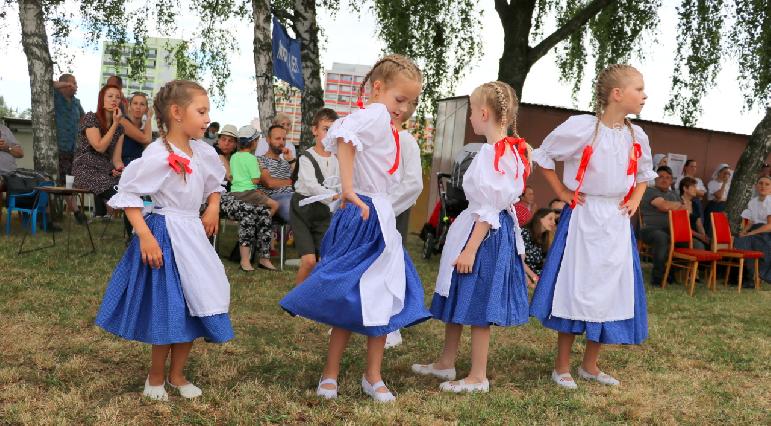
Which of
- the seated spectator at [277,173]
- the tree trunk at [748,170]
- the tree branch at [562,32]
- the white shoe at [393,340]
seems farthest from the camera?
the tree branch at [562,32]

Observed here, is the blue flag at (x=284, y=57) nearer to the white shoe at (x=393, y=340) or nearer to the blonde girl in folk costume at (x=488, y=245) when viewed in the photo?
the white shoe at (x=393, y=340)

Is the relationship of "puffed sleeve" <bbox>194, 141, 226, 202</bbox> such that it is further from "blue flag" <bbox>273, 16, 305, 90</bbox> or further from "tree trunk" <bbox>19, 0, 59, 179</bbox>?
"tree trunk" <bbox>19, 0, 59, 179</bbox>

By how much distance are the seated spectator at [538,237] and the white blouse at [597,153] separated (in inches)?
142

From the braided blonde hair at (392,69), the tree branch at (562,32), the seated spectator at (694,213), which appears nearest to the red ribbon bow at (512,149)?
the braided blonde hair at (392,69)

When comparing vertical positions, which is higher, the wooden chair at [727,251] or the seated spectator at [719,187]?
the seated spectator at [719,187]

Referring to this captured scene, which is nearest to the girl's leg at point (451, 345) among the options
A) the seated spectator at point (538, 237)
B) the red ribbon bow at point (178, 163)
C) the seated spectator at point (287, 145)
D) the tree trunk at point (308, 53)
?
the red ribbon bow at point (178, 163)

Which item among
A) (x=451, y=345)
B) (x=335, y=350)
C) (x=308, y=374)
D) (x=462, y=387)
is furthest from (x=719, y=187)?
(x=335, y=350)

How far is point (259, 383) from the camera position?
3506 mm

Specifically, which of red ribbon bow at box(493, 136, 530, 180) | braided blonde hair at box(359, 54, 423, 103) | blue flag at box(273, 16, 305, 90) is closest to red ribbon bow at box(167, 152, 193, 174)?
braided blonde hair at box(359, 54, 423, 103)

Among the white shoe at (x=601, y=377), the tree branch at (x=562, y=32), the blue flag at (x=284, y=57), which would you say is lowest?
the white shoe at (x=601, y=377)

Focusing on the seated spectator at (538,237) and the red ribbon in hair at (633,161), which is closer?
the red ribbon in hair at (633,161)

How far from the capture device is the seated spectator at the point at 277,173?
300 inches

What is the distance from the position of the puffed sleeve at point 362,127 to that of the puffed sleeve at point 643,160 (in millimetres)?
1476

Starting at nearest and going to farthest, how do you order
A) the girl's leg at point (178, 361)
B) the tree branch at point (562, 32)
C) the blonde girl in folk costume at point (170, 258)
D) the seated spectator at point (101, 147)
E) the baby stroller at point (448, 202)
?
the blonde girl in folk costume at point (170, 258) → the girl's leg at point (178, 361) → the seated spectator at point (101, 147) → the baby stroller at point (448, 202) → the tree branch at point (562, 32)
